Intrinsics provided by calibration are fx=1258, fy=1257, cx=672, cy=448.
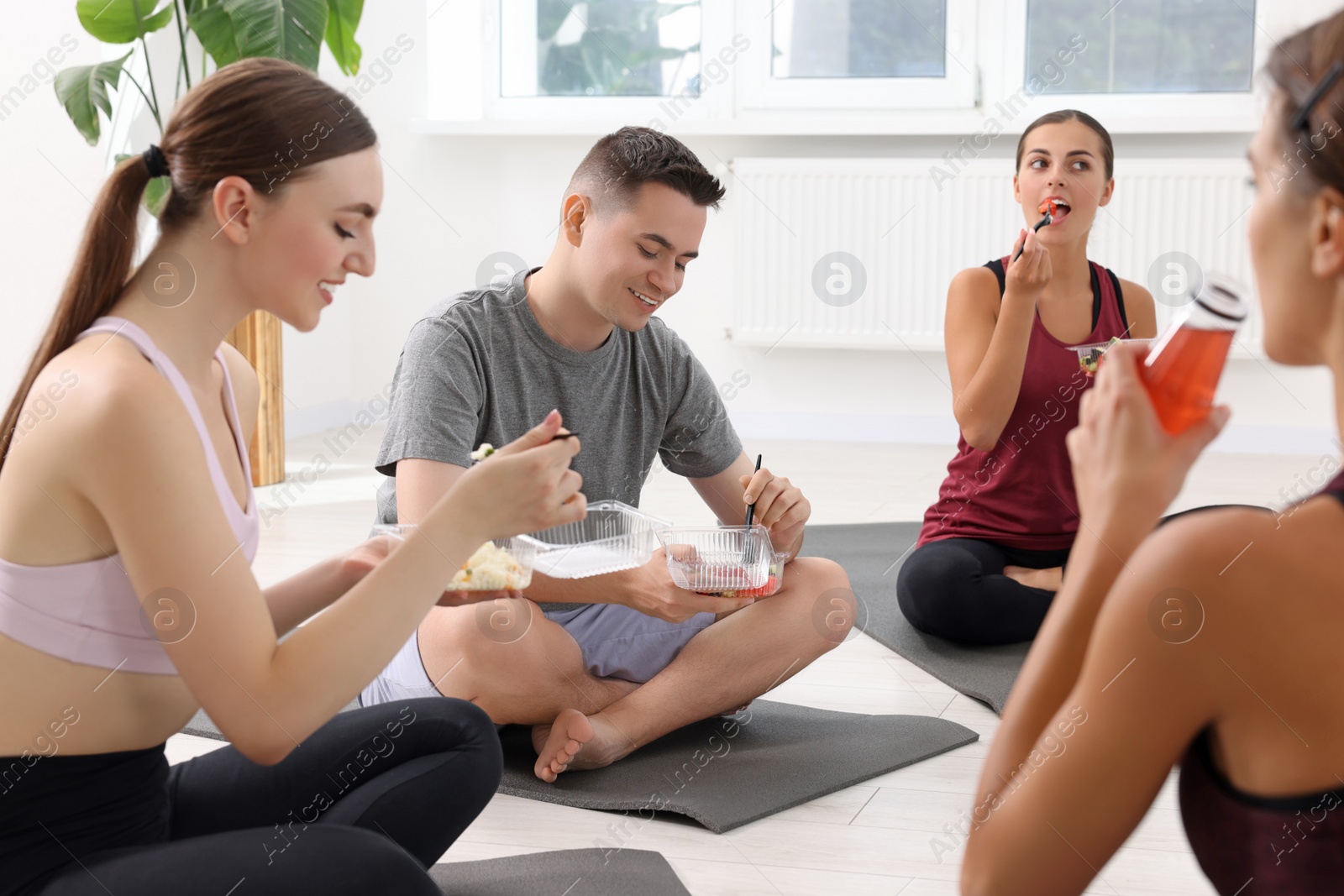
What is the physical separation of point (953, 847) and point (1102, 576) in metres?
0.89

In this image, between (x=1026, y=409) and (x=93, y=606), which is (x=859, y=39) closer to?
(x=1026, y=409)

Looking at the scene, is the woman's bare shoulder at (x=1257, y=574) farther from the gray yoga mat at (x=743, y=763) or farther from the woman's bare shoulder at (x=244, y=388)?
the gray yoga mat at (x=743, y=763)

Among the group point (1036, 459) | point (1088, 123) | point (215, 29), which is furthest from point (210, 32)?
point (1036, 459)

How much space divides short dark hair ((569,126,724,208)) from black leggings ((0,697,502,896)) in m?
0.79

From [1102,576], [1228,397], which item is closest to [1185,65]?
[1228,397]

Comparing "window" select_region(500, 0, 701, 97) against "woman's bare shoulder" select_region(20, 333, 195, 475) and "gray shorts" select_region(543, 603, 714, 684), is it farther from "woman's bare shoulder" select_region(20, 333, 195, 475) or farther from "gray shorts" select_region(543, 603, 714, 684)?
"woman's bare shoulder" select_region(20, 333, 195, 475)

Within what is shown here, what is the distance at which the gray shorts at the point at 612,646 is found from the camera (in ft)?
5.75

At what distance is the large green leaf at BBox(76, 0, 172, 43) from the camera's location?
2959 mm

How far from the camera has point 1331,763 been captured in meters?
0.70

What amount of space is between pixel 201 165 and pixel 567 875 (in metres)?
0.86

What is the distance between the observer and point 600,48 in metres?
4.65

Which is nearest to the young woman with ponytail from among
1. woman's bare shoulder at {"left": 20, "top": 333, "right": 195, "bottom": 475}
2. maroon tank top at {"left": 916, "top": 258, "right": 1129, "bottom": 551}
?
woman's bare shoulder at {"left": 20, "top": 333, "right": 195, "bottom": 475}

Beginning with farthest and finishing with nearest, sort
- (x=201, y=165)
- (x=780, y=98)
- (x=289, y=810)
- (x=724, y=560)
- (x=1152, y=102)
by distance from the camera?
1. (x=780, y=98)
2. (x=1152, y=102)
3. (x=724, y=560)
4. (x=289, y=810)
5. (x=201, y=165)

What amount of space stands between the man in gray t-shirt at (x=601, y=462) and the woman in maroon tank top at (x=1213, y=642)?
0.91m
